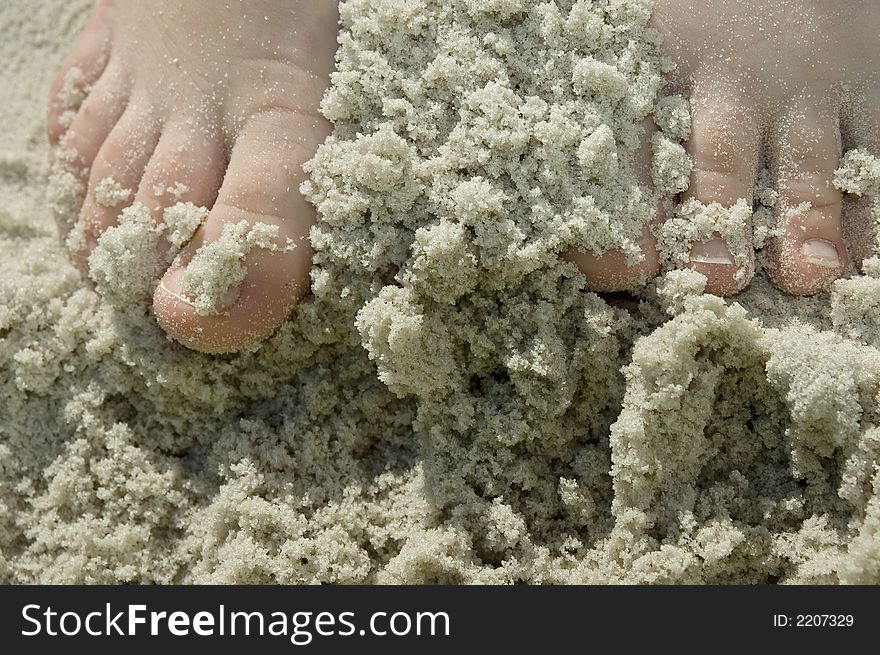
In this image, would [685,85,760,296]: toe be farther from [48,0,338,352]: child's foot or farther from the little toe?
[48,0,338,352]: child's foot

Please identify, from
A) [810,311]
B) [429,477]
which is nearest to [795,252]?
[810,311]

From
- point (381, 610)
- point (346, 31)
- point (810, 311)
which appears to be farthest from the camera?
point (346, 31)

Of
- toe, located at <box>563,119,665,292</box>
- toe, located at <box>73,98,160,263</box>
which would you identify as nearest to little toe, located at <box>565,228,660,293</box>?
toe, located at <box>563,119,665,292</box>

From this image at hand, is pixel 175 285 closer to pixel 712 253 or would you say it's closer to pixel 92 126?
pixel 92 126

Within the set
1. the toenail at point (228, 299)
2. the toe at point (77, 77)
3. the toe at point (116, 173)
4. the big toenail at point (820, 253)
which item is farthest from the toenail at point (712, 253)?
the toe at point (77, 77)

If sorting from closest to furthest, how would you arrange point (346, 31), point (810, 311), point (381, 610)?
point (381, 610) < point (810, 311) < point (346, 31)

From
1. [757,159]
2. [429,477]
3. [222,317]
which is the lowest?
[429,477]

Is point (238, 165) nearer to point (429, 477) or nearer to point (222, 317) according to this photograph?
point (222, 317)
